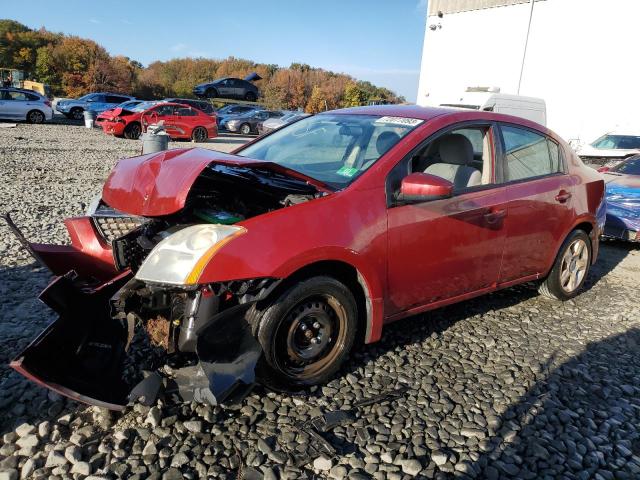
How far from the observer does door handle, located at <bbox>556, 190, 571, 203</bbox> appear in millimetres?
4355

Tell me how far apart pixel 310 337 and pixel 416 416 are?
765 mm

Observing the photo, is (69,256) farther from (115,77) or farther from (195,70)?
(195,70)

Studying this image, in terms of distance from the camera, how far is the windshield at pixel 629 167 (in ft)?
26.9

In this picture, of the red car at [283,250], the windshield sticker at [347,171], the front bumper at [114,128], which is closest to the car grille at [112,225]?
the red car at [283,250]

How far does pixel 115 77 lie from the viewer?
155 feet

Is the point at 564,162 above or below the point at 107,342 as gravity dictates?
above

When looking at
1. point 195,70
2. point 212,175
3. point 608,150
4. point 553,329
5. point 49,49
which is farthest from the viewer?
point 195,70

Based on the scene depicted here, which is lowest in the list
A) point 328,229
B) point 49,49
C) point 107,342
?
point 107,342

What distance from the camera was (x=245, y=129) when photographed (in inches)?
1101

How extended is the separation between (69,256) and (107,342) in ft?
2.62

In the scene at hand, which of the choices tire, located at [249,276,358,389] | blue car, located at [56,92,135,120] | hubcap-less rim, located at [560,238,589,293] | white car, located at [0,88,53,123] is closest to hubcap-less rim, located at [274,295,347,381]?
tire, located at [249,276,358,389]

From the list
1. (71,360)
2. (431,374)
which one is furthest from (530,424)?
(71,360)

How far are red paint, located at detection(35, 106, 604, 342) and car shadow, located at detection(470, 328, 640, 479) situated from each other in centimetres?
88

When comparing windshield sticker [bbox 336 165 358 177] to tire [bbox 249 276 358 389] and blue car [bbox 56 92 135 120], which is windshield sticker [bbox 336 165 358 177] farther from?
blue car [bbox 56 92 135 120]
